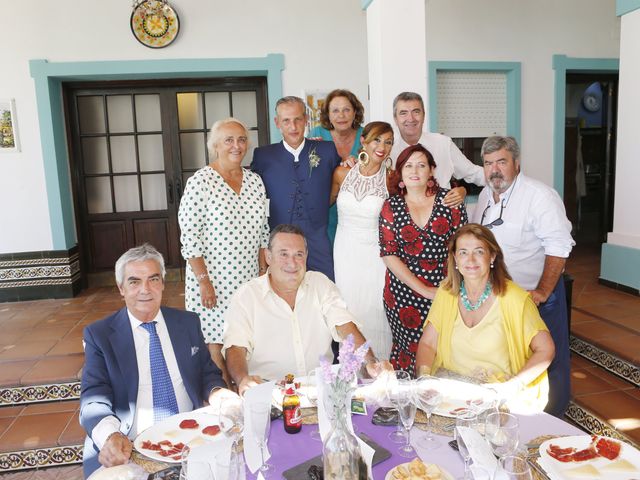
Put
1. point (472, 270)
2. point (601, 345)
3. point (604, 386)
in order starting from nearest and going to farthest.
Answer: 1. point (472, 270)
2. point (604, 386)
3. point (601, 345)

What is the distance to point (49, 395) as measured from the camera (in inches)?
146

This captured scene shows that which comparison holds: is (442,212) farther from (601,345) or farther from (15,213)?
(15,213)

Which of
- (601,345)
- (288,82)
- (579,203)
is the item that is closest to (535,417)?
(601,345)

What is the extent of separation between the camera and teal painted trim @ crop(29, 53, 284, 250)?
570 centimetres

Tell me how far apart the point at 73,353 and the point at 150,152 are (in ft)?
9.92

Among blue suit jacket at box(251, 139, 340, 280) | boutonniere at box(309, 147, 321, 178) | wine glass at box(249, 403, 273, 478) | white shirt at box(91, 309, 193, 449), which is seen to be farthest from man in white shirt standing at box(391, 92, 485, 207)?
wine glass at box(249, 403, 273, 478)

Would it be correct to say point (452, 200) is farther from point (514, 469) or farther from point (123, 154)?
point (123, 154)

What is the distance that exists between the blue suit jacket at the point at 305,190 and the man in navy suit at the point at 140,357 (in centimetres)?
109

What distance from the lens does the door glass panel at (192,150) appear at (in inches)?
253

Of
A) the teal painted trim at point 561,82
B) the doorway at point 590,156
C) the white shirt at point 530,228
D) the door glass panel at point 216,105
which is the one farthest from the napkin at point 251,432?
the doorway at point 590,156

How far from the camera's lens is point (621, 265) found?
509cm

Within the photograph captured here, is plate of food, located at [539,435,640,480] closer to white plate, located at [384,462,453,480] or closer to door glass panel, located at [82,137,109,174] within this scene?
white plate, located at [384,462,453,480]

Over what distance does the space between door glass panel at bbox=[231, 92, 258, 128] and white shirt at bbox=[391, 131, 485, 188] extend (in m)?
3.19

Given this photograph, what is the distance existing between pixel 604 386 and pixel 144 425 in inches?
115
